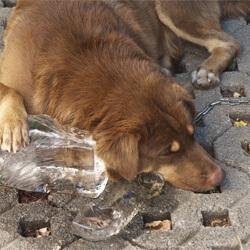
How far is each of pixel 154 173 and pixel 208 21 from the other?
69.0 inches

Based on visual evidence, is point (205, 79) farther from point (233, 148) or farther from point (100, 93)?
point (100, 93)

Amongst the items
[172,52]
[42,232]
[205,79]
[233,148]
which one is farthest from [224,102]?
[42,232]

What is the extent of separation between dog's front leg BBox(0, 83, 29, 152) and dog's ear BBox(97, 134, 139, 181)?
0.46m

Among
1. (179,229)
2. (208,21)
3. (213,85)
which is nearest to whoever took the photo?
(179,229)

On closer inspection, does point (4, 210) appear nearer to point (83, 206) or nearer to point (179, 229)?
point (83, 206)

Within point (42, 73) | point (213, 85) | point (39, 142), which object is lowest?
point (213, 85)

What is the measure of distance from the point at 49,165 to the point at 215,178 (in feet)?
2.96

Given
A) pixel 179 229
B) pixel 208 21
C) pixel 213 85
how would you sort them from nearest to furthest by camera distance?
pixel 179 229 < pixel 213 85 < pixel 208 21

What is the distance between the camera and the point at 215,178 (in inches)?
141

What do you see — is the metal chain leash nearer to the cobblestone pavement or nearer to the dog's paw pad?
the cobblestone pavement

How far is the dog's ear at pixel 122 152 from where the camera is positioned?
3.35 m

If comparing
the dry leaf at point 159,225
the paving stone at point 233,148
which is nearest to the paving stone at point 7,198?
the dry leaf at point 159,225

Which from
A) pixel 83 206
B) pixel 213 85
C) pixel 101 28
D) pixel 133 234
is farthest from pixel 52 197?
pixel 213 85

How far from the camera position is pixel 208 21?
4.98 m
